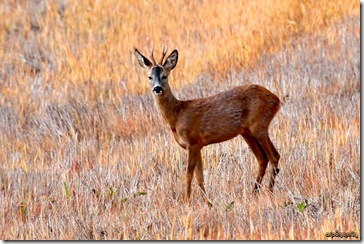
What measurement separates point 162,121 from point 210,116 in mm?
3310

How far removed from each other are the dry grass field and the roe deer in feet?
1.24

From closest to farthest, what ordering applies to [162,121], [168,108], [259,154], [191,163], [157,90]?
[157,90], [191,163], [168,108], [259,154], [162,121]

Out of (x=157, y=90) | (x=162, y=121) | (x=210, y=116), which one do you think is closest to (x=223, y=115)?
(x=210, y=116)

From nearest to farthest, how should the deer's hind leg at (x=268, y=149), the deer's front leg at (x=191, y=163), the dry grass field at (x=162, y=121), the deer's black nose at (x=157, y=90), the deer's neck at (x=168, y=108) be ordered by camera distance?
the dry grass field at (x=162, y=121) < the deer's black nose at (x=157, y=90) < the deer's front leg at (x=191, y=163) < the deer's neck at (x=168, y=108) < the deer's hind leg at (x=268, y=149)

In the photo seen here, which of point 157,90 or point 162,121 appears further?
point 162,121

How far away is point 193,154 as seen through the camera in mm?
8289

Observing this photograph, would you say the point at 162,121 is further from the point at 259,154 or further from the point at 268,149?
the point at 268,149

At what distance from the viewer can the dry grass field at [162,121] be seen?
765 cm

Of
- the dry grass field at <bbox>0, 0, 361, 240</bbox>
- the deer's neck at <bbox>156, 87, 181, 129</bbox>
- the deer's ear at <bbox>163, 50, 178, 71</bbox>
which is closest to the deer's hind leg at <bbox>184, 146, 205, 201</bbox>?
the dry grass field at <bbox>0, 0, 361, 240</bbox>

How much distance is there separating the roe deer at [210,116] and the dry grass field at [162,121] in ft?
1.24

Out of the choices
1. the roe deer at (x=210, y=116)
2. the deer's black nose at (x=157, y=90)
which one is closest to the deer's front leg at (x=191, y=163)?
the roe deer at (x=210, y=116)

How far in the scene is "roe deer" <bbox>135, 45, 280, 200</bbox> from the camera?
832 cm

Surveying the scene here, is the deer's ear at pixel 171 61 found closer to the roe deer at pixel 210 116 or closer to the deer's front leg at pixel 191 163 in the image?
the roe deer at pixel 210 116

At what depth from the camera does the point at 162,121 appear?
38.4ft
